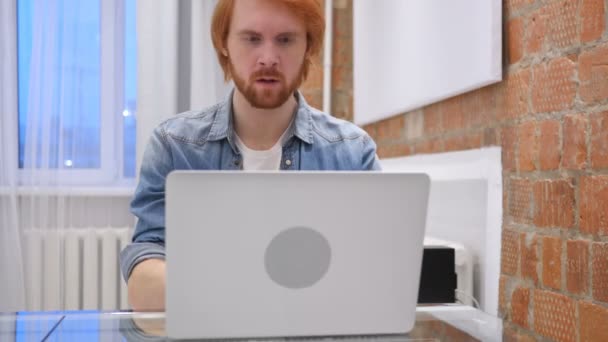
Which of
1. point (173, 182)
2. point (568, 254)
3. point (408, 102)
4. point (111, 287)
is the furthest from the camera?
Answer: point (111, 287)

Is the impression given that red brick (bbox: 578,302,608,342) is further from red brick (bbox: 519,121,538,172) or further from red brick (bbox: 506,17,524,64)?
red brick (bbox: 506,17,524,64)

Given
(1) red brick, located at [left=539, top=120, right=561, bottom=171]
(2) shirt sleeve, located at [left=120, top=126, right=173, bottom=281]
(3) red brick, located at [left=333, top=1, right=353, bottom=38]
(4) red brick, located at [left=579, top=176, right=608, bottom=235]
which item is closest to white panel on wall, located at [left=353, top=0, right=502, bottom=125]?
(3) red brick, located at [left=333, top=1, right=353, bottom=38]

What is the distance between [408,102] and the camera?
2.38 meters

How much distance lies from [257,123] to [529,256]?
74cm

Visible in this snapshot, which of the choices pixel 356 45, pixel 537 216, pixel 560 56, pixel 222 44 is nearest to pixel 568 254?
pixel 537 216

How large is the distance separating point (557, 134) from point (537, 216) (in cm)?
21

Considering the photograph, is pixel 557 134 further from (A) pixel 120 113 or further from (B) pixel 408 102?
(A) pixel 120 113

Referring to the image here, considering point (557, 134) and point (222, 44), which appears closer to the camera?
point (557, 134)

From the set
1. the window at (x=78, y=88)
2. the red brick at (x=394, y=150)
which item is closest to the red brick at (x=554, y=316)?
the red brick at (x=394, y=150)

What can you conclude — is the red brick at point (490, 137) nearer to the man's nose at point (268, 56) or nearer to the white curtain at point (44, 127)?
the man's nose at point (268, 56)

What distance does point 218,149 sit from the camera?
1.52 metres

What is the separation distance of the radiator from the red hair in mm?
1597

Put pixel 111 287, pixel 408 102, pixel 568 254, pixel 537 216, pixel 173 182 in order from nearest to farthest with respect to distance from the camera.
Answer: pixel 173 182 → pixel 568 254 → pixel 537 216 → pixel 408 102 → pixel 111 287

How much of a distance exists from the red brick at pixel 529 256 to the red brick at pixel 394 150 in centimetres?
92
